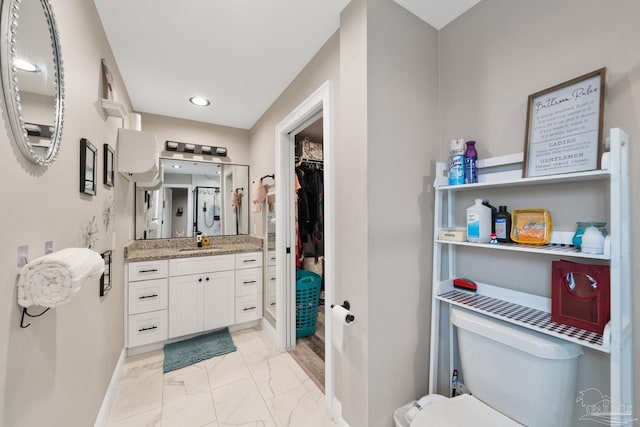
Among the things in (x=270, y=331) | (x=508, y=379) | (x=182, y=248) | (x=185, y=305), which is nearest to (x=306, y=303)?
(x=270, y=331)

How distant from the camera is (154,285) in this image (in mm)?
2207

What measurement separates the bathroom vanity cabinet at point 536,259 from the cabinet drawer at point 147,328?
2.28 m

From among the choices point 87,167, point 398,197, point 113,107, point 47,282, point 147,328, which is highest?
point 113,107

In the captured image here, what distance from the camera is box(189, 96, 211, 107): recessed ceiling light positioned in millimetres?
2299

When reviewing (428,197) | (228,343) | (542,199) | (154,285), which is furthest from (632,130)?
(154,285)

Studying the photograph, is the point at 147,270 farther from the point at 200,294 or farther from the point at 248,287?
the point at 248,287

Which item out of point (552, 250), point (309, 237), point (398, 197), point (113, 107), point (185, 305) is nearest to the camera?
point (552, 250)

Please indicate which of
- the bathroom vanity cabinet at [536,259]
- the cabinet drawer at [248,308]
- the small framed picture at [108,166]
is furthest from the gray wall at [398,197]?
the cabinet drawer at [248,308]

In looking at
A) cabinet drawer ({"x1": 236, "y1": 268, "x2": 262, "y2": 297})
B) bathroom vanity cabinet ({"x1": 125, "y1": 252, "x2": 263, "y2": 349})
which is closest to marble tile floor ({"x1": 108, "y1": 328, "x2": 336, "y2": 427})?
bathroom vanity cabinet ({"x1": 125, "y1": 252, "x2": 263, "y2": 349})

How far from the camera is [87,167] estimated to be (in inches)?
45.4

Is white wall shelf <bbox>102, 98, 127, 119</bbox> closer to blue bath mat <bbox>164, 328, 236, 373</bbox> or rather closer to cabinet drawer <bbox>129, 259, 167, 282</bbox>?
cabinet drawer <bbox>129, 259, 167, 282</bbox>

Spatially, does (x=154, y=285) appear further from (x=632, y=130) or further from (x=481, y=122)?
(x=632, y=130)

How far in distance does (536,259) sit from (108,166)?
2430 mm

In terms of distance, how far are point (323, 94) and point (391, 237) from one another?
1.00 m
